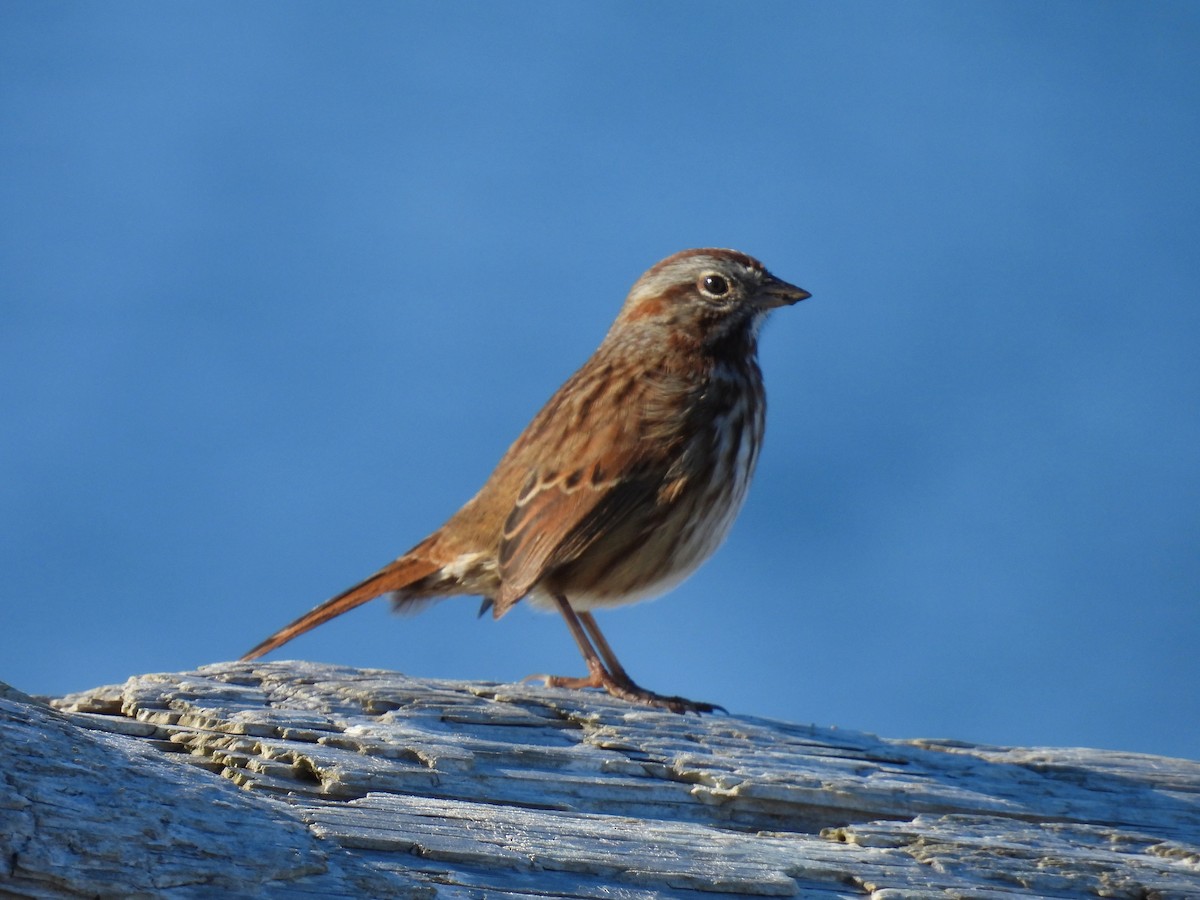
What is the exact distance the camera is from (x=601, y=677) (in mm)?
5824

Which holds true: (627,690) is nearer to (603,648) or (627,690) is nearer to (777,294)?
(603,648)

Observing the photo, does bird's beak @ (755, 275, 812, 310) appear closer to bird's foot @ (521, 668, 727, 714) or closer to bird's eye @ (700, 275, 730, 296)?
bird's eye @ (700, 275, 730, 296)

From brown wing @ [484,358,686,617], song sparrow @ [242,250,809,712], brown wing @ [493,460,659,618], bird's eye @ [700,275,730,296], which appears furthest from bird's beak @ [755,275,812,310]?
brown wing @ [493,460,659,618]

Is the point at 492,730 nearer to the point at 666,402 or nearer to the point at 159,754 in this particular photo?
the point at 159,754

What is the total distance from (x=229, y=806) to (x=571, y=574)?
3.16m

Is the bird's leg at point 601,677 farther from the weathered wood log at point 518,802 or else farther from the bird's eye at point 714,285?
the bird's eye at point 714,285

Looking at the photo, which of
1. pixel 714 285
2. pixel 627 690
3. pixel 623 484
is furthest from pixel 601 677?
pixel 714 285

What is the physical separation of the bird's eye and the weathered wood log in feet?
7.21

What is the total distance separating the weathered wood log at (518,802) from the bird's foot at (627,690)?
0.46 meters

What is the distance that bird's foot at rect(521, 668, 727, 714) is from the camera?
5.55 metres

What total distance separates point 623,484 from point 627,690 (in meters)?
0.80

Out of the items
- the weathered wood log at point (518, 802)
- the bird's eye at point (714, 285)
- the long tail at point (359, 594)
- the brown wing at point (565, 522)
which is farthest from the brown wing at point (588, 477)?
the weathered wood log at point (518, 802)

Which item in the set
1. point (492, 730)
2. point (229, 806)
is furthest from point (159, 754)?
point (492, 730)

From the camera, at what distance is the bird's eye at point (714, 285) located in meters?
6.61
